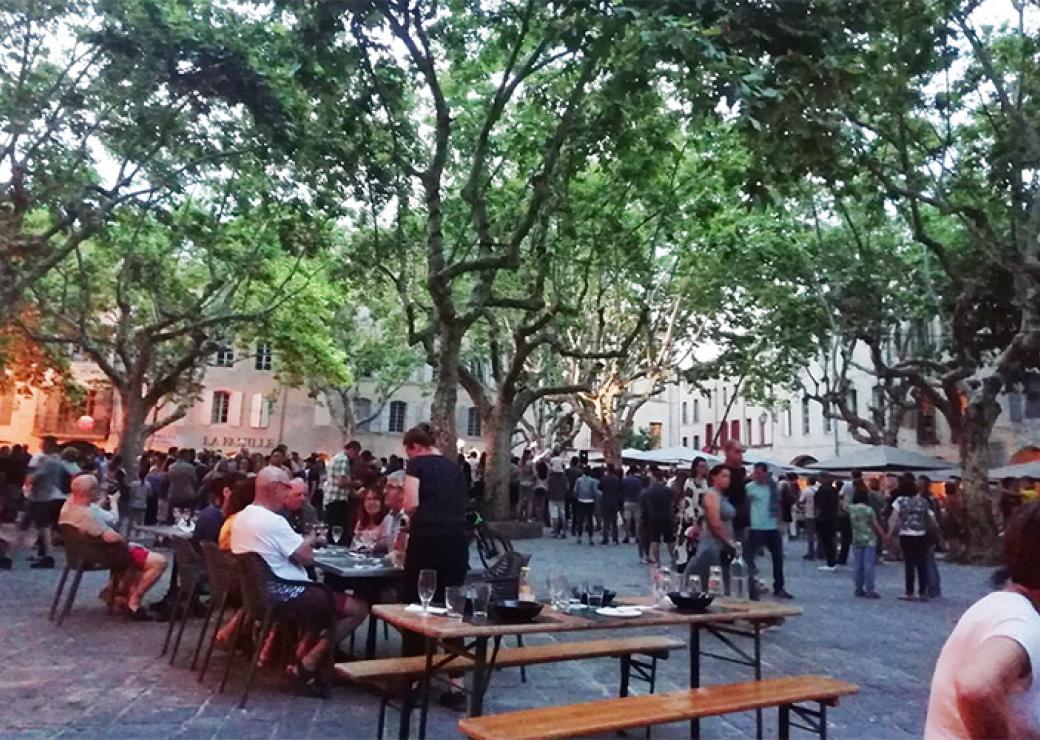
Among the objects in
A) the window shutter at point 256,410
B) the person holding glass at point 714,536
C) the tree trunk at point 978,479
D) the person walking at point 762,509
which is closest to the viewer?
the person holding glass at point 714,536

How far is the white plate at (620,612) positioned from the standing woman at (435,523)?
1213mm

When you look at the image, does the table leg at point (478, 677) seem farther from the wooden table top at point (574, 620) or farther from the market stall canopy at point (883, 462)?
the market stall canopy at point (883, 462)

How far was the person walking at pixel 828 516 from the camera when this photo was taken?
623 inches

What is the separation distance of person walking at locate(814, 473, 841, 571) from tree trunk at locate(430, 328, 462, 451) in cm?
682

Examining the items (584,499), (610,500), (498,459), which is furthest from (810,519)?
(498,459)

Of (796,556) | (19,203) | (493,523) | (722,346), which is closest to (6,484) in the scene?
(19,203)

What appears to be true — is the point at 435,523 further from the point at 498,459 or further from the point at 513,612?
the point at 498,459

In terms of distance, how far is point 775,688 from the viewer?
4477 millimetres

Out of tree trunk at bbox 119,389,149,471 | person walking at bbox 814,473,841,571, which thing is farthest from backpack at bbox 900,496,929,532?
tree trunk at bbox 119,389,149,471

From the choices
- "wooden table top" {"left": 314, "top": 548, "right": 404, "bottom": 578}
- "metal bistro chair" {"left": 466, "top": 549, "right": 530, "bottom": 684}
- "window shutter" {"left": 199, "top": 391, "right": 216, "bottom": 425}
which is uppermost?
"window shutter" {"left": 199, "top": 391, "right": 216, "bottom": 425}

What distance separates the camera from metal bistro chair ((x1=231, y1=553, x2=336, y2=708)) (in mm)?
5723

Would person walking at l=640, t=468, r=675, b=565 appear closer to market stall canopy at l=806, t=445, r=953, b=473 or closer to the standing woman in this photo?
market stall canopy at l=806, t=445, r=953, b=473

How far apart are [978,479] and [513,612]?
15531mm

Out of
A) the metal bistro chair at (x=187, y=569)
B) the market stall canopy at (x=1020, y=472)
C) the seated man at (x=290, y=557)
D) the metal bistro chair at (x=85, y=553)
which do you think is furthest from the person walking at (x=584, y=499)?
the seated man at (x=290, y=557)
